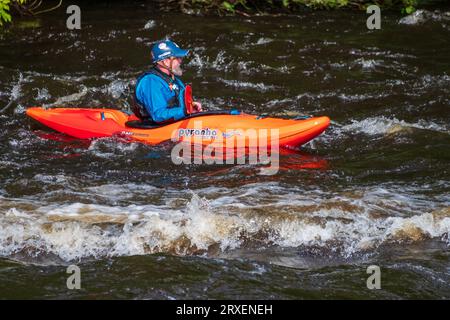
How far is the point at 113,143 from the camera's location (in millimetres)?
7273

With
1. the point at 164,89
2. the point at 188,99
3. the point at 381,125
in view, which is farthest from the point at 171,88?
the point at 381,125

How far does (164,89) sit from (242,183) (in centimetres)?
144

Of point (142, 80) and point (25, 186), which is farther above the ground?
point (142, 80)

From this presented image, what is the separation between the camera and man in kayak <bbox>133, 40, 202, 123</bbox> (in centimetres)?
701

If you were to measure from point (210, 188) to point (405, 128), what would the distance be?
7.95 feet

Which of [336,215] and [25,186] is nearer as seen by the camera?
[336,215]

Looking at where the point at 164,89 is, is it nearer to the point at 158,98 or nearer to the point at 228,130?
the point at 158,98

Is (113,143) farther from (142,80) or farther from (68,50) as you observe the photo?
(68,50)

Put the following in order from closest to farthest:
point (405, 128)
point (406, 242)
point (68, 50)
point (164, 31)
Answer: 1. point (406, 242)
2. point (405, 128)
3. point (68, 50)
4. point (164, 31)

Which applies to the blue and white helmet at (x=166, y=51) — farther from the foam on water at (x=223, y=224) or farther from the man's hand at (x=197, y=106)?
the foam on water at (x=223, y=224)

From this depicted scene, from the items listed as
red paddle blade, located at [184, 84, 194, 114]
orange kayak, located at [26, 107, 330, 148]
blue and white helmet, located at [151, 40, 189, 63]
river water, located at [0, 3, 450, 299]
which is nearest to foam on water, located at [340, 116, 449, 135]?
river water, located at [0, 3, 450, 299]

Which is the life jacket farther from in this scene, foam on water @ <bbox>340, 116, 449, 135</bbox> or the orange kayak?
foam on water @ <bbox>340, 116, 449, 135</bbox>

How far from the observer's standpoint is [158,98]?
7012 millimetres
